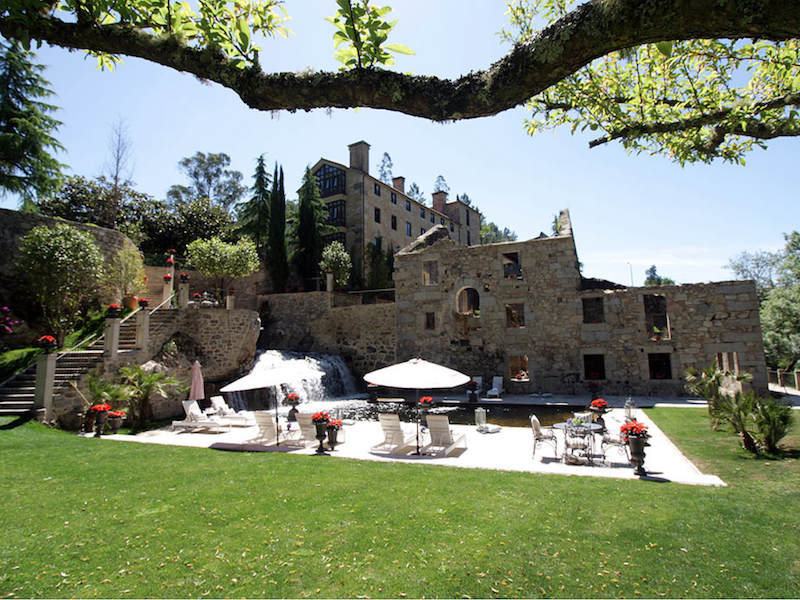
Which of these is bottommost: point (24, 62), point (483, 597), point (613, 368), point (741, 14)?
point (483, 597)

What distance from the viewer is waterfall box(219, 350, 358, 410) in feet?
59.1

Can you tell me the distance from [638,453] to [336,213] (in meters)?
31.3

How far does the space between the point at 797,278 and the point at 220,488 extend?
46.9 metres

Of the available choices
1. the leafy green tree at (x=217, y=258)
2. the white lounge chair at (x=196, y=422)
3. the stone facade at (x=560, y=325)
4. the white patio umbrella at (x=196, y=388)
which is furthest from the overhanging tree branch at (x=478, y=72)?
the leafy green tree at (x=217, y=258)

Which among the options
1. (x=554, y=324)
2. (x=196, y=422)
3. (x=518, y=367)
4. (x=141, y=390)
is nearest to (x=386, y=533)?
(x=196, y=422)

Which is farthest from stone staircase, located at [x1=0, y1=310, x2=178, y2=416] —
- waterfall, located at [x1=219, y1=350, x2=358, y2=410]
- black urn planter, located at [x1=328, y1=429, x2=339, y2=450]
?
black urn planter, located at [x1=328, y1=429, x2=339, y2=450]

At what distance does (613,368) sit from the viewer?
64.2 ft

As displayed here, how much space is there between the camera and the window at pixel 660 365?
20703mm

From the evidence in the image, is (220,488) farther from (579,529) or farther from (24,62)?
(24,62)

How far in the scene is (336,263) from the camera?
29.3 meters

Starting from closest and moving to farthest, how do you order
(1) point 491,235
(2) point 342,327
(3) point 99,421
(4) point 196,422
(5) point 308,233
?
1. (3) point 99,421
2. (4) point 196,422
3. (2) point 342,327
4. (5) point 308,233
5. (1) point 491,235

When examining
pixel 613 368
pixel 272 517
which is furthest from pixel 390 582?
pixel 613 368

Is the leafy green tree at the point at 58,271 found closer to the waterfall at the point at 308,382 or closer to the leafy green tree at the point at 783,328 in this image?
the waterfall at the point at 308,382

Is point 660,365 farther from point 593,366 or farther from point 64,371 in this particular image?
point 64,371
